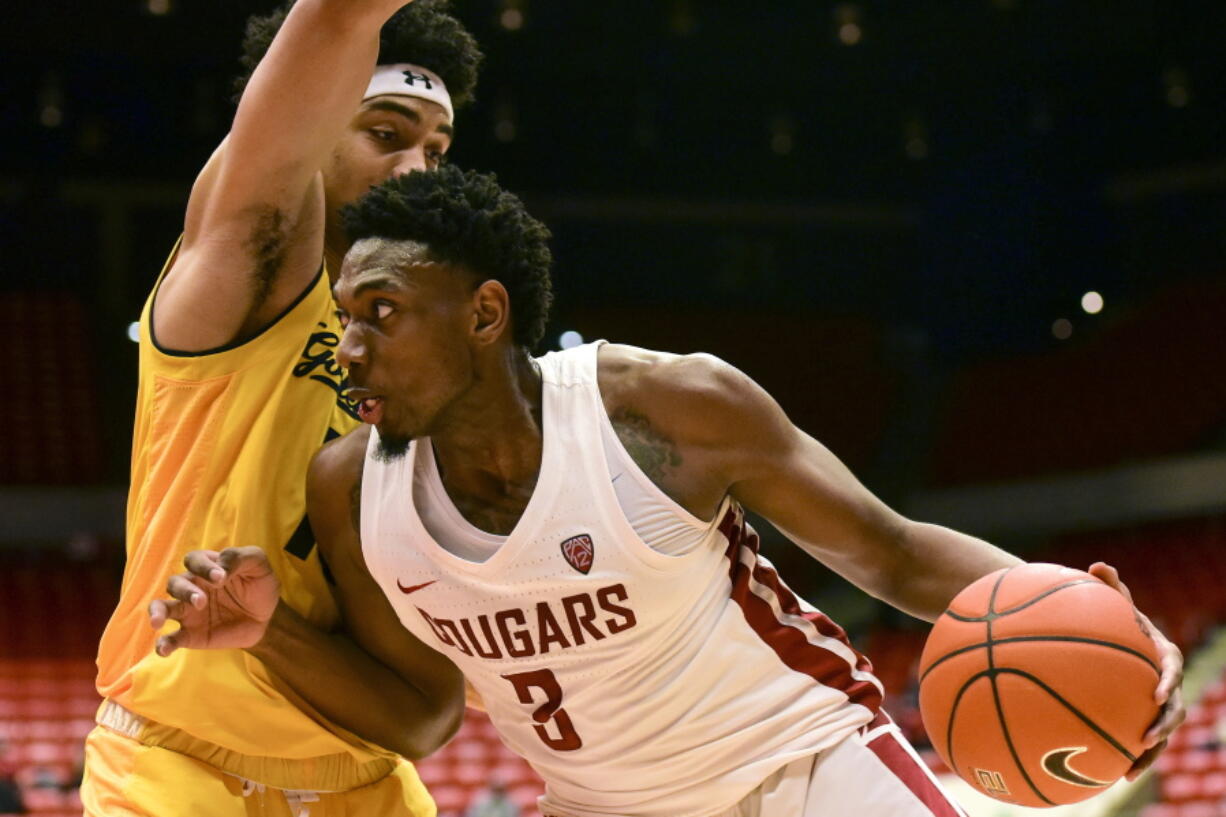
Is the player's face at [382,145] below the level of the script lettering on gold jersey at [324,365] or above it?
above

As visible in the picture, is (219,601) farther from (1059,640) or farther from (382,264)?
(1059,640)

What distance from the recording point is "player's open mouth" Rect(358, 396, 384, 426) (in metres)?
2.35

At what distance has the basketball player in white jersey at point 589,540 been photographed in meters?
2.38

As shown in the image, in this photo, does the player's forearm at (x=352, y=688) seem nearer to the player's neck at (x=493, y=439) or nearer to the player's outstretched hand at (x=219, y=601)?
the player's outstretched hand at (x=219, y=601)

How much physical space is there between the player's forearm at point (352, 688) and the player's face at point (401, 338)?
0.42 m

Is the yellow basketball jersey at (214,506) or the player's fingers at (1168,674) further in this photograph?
the yellow basketball jersey at (214,506)

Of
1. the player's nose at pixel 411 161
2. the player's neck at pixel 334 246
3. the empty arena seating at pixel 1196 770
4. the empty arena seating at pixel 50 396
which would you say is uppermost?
the player's nose at pixel 411 161

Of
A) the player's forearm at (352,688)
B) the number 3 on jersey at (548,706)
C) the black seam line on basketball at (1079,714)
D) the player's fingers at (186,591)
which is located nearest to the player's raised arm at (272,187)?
the player's fingers at (186,591)

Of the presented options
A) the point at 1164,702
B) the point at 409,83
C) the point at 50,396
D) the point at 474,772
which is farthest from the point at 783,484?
the point at 50,396

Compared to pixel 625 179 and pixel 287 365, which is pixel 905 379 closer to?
pixel 625 179

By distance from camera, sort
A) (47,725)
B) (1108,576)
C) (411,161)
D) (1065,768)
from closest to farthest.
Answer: (1065,768) < (1108,576) < (411,161) < (47,725)

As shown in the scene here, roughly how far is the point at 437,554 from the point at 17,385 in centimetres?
1362

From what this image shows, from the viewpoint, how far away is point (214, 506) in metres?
2.48

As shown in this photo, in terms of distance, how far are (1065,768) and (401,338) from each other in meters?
1.35
